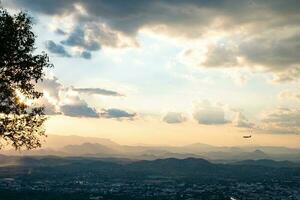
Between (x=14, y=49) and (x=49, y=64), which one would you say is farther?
(x=49, y=64)

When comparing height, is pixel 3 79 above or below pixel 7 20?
below

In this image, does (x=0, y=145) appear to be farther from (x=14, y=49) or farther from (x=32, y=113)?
(x=14, y=49)

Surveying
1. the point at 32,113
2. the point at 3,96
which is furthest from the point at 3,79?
the point at 32,113

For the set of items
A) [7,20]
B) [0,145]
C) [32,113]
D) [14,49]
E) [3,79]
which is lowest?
[0,145]

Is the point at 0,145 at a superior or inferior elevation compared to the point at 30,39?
inferior

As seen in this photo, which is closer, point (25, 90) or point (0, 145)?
point (0, 145)

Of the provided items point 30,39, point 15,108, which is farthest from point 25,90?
point 30,39

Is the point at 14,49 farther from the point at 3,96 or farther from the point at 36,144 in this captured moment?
the point at 36,144
